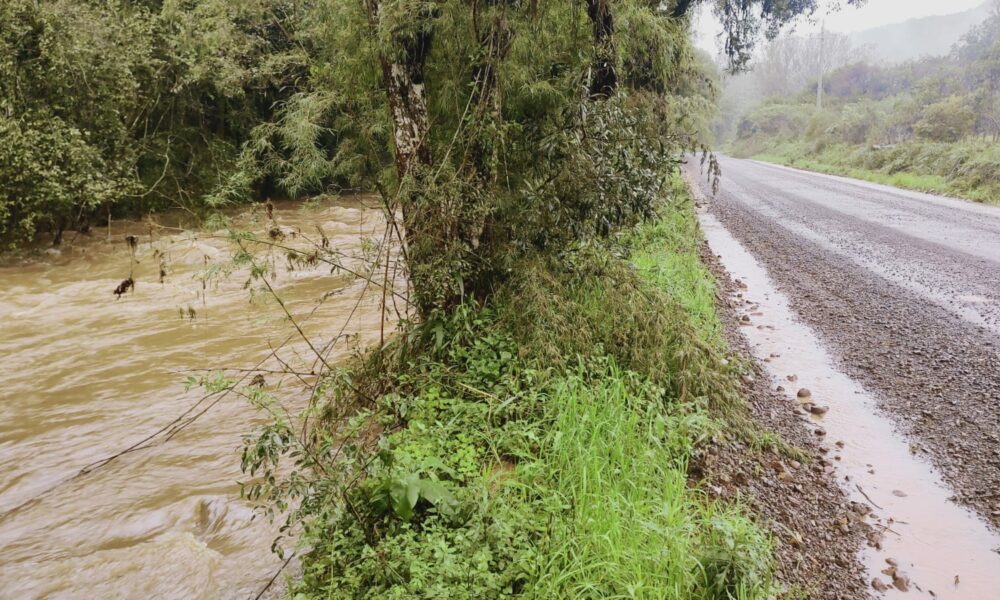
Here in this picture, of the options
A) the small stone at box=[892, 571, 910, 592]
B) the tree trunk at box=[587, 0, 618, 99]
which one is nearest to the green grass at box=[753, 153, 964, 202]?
the tree trunk at box=[587, 0, 618, 99]

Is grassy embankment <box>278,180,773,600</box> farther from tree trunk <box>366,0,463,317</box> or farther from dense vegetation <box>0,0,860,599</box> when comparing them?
tree trunk <box>366,0,463,317</box>

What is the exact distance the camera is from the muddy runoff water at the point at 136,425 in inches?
129

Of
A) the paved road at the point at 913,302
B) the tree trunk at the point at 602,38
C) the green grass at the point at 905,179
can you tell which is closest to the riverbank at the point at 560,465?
the paved road at the point at 913,302

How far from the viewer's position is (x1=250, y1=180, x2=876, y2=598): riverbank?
8.38ft

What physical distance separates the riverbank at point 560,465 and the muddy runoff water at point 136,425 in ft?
2.62

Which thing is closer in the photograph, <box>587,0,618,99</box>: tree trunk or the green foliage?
<box>587,0,618,99</box>: tree trunk

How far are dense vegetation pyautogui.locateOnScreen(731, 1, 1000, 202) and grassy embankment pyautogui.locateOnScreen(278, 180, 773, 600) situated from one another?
53.7ft

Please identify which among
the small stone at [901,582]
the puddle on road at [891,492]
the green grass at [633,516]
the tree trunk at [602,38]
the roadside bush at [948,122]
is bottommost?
the small stone at [901,582]

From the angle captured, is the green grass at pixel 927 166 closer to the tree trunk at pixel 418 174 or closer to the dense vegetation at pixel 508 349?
the dense vegetation at pixel 508 349

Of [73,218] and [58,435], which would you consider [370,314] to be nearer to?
[58,435]

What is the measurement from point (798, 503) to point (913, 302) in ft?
16.5

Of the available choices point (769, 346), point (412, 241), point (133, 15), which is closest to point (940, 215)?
point (769, 346)

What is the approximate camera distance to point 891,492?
12.3 ft

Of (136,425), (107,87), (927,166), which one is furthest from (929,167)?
(107,87)
